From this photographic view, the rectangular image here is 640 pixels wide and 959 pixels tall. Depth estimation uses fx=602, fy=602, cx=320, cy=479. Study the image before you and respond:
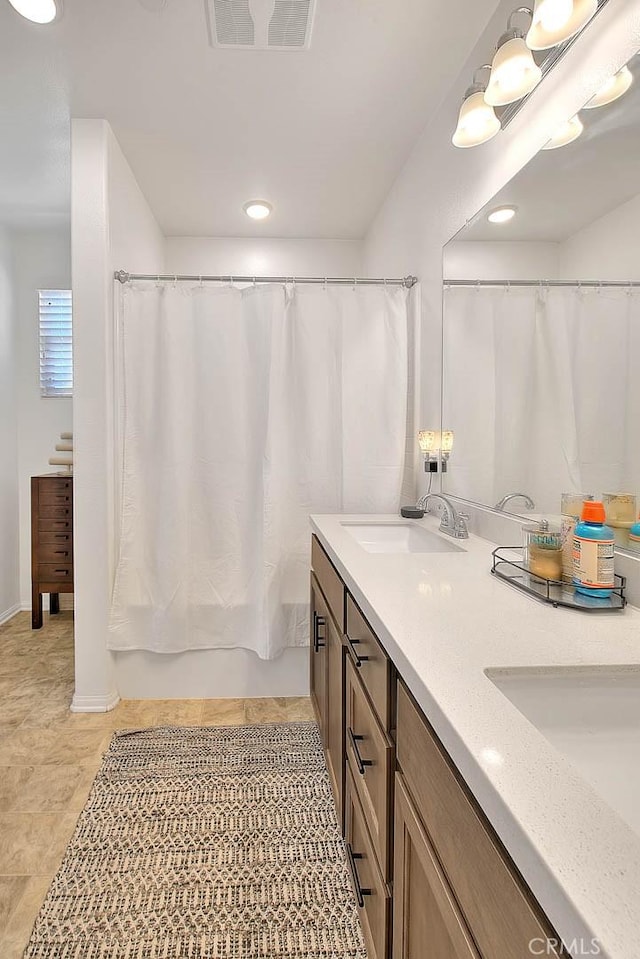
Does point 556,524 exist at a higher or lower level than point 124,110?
lower

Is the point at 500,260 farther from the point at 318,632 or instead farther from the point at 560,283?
the point at 318,632

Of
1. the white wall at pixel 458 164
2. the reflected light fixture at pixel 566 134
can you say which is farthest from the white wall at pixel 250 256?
the reflected light fixture at pixel 566 134

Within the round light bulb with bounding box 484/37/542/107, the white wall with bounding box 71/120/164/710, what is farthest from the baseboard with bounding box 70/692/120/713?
the round light bulb with bounding box 484/37/542/107

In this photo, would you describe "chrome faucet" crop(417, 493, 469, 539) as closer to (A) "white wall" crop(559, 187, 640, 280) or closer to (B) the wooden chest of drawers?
(A) "white wall" crop(559, 187, 640, 280)

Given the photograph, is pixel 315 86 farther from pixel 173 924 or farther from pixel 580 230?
pixel 173 924

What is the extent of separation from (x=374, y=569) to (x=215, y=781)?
113 cm

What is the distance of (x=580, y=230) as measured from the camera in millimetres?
1432

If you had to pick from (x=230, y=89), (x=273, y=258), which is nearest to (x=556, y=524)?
(x=230, y=89)

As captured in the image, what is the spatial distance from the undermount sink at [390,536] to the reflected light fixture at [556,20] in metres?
1.44

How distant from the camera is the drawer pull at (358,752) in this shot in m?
1.28

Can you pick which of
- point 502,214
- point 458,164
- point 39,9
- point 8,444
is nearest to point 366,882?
point 502,214

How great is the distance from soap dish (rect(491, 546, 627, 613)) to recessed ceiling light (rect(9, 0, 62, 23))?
2118mm

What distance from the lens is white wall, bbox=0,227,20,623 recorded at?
3973 mm

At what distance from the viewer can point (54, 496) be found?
12.3 feet
